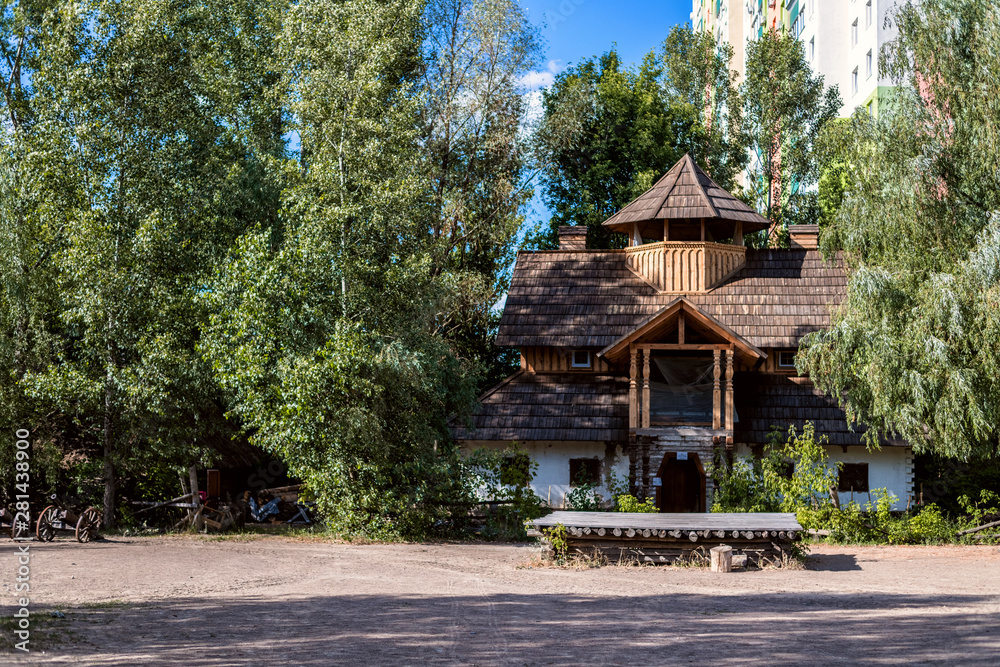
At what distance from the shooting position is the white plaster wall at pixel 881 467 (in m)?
24.2

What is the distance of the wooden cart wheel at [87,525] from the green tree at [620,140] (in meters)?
19.5

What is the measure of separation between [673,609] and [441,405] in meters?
10.0

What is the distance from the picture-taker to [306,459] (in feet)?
66.9

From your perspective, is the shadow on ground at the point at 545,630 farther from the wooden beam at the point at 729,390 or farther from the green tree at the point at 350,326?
the wooden beam at the point at 729,390

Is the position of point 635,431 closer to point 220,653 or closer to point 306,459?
point 306,459

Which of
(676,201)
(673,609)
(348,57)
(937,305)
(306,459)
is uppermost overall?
(348,57)

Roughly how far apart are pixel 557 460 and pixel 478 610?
42.7 ft

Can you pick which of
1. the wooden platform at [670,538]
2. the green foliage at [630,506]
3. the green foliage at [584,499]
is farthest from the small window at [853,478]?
the wooden platform at [670,538]

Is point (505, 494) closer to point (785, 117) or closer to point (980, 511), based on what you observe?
point (980, 511)

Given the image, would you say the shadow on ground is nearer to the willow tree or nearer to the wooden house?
the willow tree

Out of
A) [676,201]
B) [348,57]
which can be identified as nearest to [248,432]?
[348,57]

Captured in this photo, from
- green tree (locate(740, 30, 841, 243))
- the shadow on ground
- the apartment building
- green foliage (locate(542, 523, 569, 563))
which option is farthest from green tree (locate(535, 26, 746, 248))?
the shadow on ground

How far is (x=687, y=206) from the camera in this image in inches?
1072

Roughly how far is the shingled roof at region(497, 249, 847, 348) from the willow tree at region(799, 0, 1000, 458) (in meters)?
5.40
